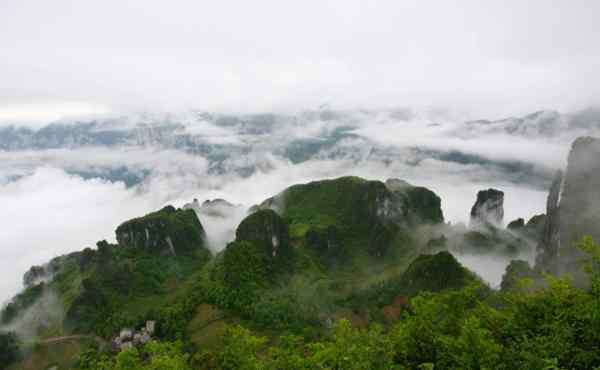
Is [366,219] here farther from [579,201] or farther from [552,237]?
[579,201]

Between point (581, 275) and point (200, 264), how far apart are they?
13648 cm

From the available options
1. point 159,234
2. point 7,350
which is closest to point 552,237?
point 159,234

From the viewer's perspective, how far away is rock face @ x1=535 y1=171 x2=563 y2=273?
9422 centimetres

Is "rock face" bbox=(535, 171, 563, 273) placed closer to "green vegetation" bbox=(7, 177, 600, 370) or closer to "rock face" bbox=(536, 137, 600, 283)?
"rock face" bbox=(536, 137, 600, 283)

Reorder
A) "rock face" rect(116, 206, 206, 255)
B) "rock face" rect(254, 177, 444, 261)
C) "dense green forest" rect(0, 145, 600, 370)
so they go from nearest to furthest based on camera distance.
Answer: "dense green forest" rect(0, 145, 600, 370)
"rock face" rect(116, 206, 206, 255)
"rock face" rect(254, 177, 444, 261)

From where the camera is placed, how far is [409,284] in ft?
409

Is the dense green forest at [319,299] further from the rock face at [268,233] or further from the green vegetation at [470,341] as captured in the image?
the rock face at [268,233]

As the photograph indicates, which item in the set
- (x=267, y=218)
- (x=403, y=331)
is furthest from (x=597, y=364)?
(x=267, y=218)

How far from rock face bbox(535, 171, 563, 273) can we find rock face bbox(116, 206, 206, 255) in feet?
441

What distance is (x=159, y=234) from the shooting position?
167 meters

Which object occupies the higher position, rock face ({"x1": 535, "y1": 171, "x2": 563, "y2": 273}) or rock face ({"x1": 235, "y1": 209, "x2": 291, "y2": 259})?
rock face ({"x1": 535, "y1": 171, "x2": 563, "y2": 273})

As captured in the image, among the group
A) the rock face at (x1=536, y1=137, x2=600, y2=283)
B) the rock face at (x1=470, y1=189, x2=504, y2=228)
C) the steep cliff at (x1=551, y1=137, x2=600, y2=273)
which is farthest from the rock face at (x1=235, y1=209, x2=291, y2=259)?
the steep cliff at (x1=551, y1=137, x2=600, y2=273)

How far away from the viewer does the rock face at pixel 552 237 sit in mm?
94225

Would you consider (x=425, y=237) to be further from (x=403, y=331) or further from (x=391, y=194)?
(x=403, y=331)
